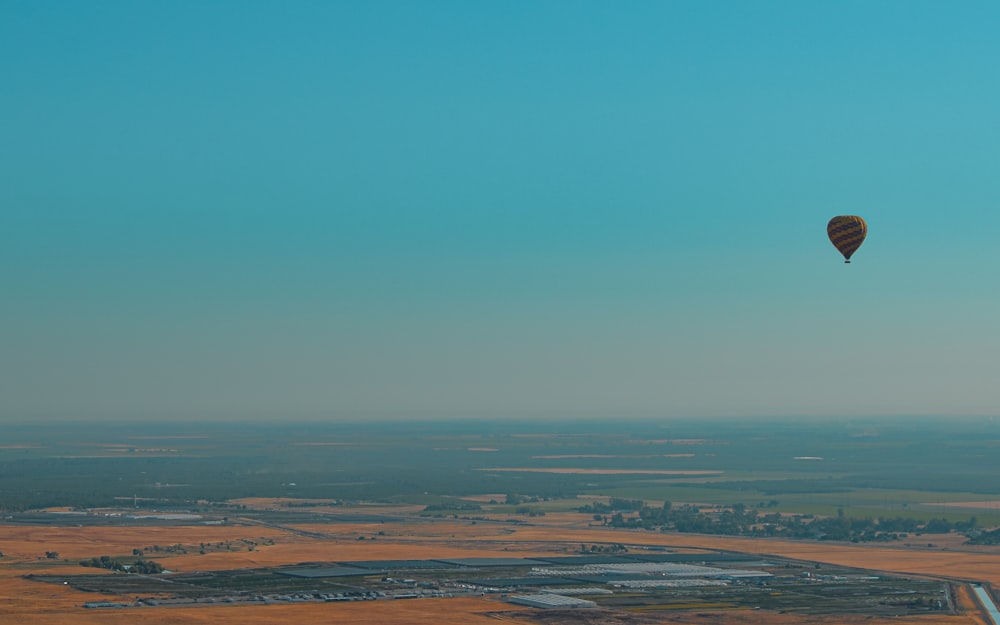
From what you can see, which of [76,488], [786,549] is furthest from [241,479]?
[786,549]

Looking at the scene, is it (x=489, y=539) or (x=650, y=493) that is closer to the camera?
(x=489, y=539)

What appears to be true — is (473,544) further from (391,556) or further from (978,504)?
(978,504)

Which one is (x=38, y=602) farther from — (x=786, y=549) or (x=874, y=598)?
(x=786, y=549)

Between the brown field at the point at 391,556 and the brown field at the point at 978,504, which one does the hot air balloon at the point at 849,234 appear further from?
the brown field at the point at 978,504

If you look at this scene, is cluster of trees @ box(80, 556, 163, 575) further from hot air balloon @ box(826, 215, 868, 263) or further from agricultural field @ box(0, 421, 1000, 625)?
hot air balloon @ box(826, 215, 868, 263)

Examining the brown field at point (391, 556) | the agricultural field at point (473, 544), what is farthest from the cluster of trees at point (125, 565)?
the brown field at point (391, 556)

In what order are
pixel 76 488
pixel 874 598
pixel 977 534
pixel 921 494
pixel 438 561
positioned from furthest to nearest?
pixel 76 488 → pixel 921 494 → pixel 977 534 → pixel 438 561 → pixel 874 598
